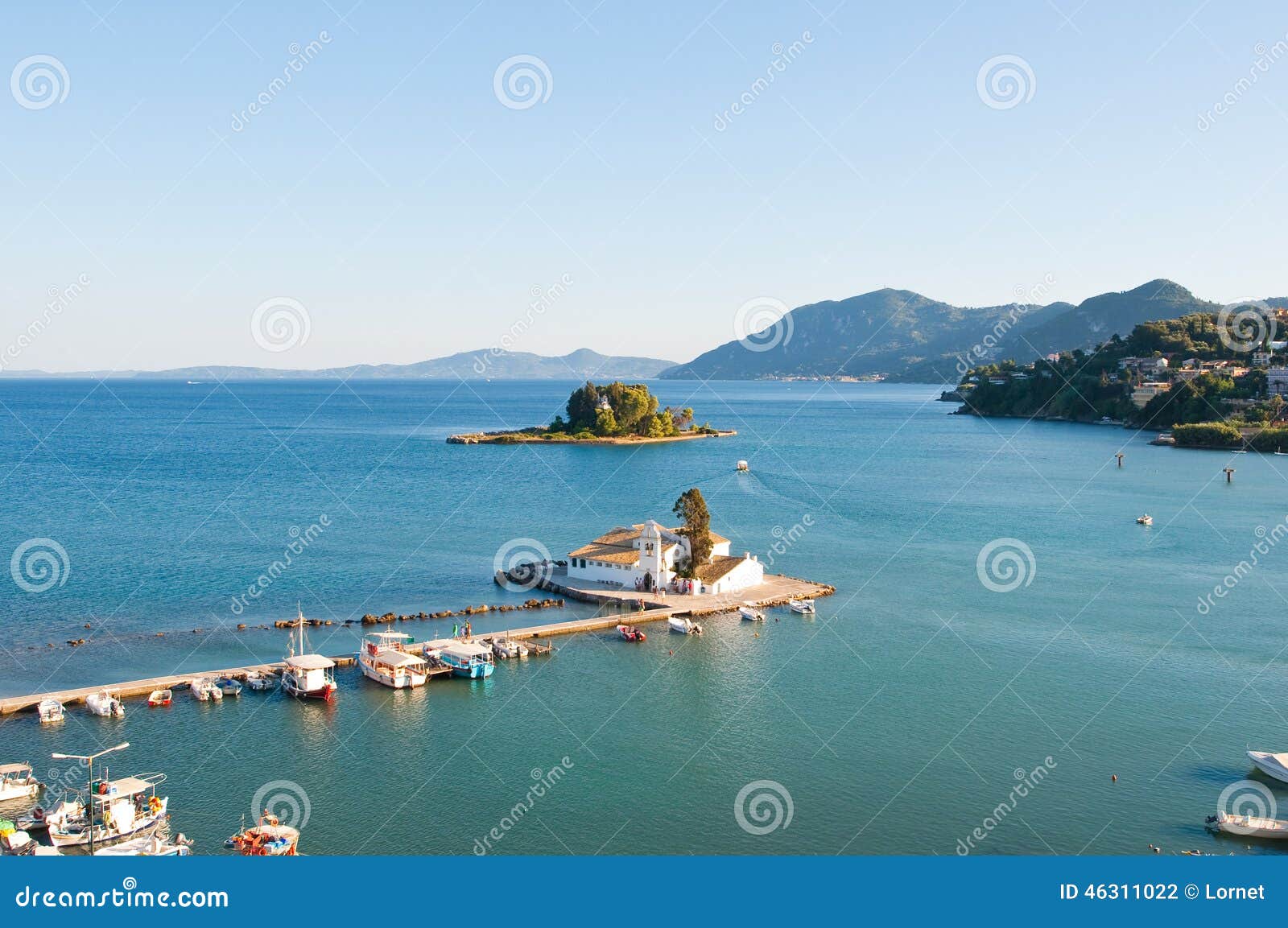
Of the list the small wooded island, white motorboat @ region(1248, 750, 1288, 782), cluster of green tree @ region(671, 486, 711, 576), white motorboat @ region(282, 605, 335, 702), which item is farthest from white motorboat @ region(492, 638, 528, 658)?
the small wooded island

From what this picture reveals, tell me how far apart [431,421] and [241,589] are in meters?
104

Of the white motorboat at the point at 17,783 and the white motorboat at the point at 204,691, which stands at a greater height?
the white motorboat at the point at 204,691

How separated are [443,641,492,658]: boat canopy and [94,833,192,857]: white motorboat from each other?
35.5ft

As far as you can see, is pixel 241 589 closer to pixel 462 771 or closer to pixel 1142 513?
pixel 462 771

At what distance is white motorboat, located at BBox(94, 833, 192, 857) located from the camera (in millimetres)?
16656

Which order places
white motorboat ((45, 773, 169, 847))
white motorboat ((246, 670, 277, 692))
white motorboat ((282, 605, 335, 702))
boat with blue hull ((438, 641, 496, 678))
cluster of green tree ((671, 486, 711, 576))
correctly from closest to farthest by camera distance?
white motorboat ((45, 773, 169, 847)) → white motorboat ((282, 605, 335, 702)) → white motorboat ((246, 670, 277, 692)) → boat with blue hull ((438, 641, 496, 678)) → cluster of green tree ((671, 486, 711, 576))

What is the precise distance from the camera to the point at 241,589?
3766cm

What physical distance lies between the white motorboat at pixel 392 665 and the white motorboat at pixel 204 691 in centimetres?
367

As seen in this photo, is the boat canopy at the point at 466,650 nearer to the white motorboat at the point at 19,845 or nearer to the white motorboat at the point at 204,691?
the white motorboat at the point at 204,691

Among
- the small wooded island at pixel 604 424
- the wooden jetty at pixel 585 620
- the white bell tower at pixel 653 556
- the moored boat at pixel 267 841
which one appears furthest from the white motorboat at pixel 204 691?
the small wooded island at pixel 604 424

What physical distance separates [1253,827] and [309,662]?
67.1 ft

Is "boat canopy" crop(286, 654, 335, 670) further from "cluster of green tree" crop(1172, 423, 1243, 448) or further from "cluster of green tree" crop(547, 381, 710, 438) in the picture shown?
"cluster of green tree" crop(1172, 423, 1243, 448)

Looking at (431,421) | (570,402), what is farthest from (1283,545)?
(431,421)

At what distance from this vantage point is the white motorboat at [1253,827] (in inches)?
726
